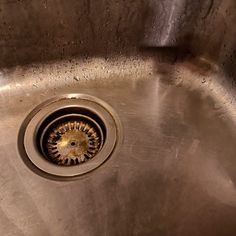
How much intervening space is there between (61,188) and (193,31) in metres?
0.36

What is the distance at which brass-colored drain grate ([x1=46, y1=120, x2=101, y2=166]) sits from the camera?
620 millimetres

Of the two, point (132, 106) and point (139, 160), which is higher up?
point (132, 106)

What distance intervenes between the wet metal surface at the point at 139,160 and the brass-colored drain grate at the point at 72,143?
0.18 feet

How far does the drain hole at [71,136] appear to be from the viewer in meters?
0.62

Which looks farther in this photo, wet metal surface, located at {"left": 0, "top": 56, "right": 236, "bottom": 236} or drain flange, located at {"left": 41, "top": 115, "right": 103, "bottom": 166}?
drain flange, located at {"left": 41, "top": 115, "right": 103, "bottom": 166}

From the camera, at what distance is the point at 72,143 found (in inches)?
25.3

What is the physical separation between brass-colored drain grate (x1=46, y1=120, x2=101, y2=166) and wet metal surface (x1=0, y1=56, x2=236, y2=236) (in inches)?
2.2

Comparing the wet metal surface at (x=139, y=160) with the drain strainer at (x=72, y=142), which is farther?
the drain strainer at (x=72, y=142)

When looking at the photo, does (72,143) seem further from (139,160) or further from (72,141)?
(139,160)

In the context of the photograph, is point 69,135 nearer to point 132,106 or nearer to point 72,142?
point 72,142

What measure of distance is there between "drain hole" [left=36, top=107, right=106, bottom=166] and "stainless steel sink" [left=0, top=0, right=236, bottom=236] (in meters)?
0.04

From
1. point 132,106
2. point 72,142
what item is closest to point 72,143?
point 72,142

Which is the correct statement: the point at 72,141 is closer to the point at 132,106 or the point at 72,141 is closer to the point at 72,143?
the point at 72,143

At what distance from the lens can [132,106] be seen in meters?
0.65
